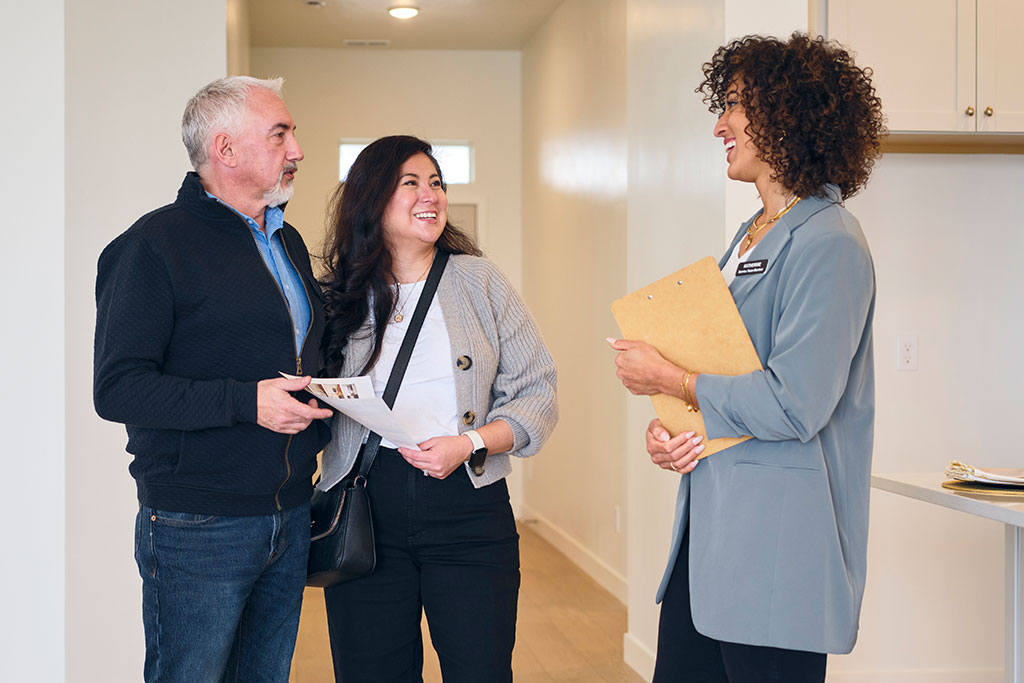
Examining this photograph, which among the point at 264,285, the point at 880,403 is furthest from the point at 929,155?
the point at 264,285

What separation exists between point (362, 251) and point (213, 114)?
0.42 m

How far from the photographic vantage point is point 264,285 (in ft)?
5.67

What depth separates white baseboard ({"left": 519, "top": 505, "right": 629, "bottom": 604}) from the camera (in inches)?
195

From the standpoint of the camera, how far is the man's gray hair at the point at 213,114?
1747 mm

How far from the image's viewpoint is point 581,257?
5688mm

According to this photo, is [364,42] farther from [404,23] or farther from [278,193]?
[278,193]

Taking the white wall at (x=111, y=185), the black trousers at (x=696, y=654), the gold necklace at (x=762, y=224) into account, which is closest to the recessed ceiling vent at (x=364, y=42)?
the white wall at (x=111, y=185)

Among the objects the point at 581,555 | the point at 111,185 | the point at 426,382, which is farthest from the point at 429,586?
the point at 581,555

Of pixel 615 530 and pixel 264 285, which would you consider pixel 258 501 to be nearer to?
pixel 264 285

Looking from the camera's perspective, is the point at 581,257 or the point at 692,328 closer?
the point at 692,328

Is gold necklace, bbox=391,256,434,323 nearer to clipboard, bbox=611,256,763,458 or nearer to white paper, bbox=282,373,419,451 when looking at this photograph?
white paper, bbox=282,373,419,451

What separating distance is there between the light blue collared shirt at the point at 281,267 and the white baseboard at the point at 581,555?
3.29 m

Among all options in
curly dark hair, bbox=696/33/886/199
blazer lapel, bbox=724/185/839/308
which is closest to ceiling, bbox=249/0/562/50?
curly dark hair, bbox=696/33/886/199

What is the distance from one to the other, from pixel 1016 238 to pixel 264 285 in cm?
268
